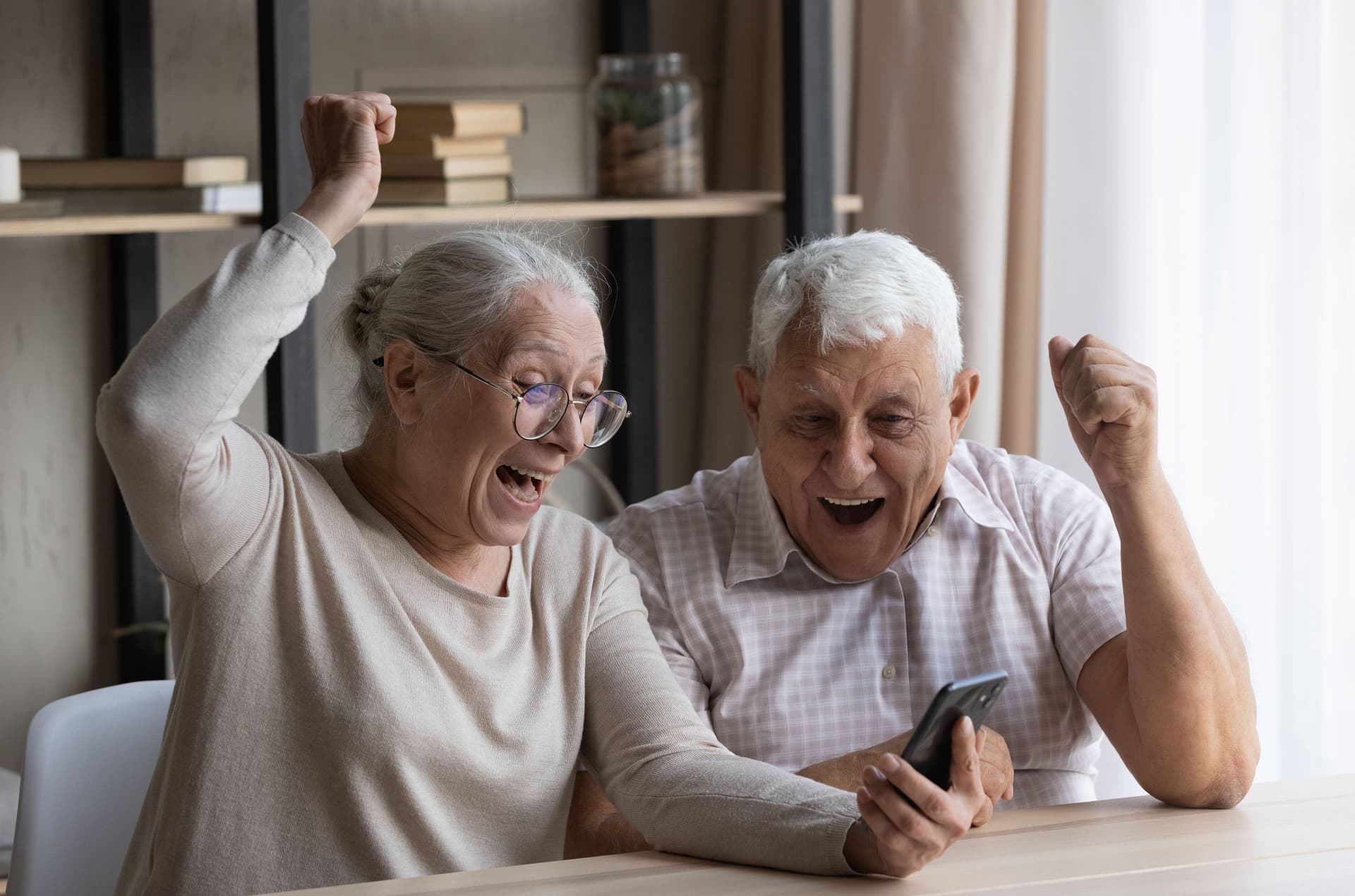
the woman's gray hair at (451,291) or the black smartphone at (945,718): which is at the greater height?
the woman's gray hair at (451,291)

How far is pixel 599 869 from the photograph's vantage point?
4.31 ft

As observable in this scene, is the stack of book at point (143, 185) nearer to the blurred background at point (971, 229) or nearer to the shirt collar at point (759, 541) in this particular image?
the blurred background at point (971, 229)

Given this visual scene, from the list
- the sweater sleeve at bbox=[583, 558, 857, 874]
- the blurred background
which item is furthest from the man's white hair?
the blurred background

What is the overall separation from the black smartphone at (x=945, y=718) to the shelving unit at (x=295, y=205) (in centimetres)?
119

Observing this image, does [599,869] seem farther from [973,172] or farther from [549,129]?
[549,129]

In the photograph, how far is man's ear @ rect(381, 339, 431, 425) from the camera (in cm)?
154

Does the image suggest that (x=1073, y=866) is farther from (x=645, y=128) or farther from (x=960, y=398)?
(x=645, y=128)

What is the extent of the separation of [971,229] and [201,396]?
1.68 m

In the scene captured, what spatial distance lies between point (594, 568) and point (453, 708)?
245mm

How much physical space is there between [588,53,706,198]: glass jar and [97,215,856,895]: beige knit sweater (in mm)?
1096

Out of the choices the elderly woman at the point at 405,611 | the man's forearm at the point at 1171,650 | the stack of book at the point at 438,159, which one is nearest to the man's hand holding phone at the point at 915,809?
the elderly woman at the point at 405,611

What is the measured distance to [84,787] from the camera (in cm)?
161

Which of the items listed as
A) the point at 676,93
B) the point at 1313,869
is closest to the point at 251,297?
the point at 1313,869

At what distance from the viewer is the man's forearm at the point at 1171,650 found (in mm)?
1526
